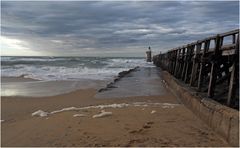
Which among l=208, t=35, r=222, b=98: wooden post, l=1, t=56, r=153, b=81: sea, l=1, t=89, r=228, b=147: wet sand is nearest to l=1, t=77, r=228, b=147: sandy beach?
l=1, t=89, r=228, b=147: wet sand

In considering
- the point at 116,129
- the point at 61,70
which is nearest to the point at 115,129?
the point at 116,129

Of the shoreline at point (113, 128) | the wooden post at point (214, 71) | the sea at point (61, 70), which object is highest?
the wooden post at point (214, 71)

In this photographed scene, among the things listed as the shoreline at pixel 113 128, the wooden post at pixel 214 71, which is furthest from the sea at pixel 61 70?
the wooden post at pixel 214 71

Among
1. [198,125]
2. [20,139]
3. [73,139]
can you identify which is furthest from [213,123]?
[20,139]

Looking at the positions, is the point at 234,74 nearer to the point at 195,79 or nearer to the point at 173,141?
the point at 173,141

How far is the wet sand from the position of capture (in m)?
4.70

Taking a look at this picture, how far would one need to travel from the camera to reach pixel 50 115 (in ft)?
23.1

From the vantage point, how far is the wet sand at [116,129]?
4699 mm

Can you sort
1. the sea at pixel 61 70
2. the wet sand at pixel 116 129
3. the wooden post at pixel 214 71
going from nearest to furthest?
the wet sand at pixel 116 129 < the wooden post at pixel 214 71 < the sea at pixel 61 70

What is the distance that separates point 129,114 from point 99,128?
1.36 m

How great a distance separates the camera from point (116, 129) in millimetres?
5355

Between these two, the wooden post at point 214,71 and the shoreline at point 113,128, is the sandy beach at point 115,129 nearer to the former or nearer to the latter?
the shoreline at point 113,128

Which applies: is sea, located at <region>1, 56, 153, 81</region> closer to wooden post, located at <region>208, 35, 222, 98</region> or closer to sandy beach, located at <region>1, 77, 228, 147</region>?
sandy beach, located at <region>1, 77, 228, 147</region>

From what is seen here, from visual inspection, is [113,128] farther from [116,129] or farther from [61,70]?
[61,70]
